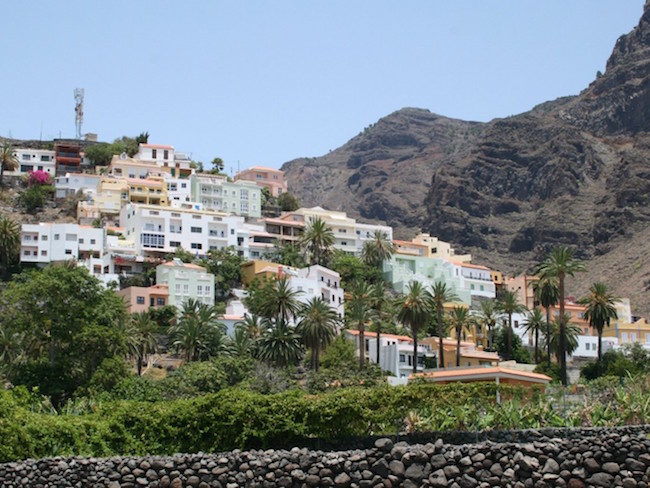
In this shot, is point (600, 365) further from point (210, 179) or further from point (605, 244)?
point (605, 244)

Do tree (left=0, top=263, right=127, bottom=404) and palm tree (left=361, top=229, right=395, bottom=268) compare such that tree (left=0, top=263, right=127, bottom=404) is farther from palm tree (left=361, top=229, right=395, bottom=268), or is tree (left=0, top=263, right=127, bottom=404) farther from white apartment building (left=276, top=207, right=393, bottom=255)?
white apartment building (left=276, top=207, right=393, bottom=255)

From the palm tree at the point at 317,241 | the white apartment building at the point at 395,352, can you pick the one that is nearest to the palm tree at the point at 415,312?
the white apartment building at the point at 395,352

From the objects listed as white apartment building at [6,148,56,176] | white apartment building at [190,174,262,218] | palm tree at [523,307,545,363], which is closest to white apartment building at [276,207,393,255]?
white apartment building at [190,174,262,218]

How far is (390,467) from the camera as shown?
2033 centimetres

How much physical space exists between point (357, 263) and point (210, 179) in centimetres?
2569

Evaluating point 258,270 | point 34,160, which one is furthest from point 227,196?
point 34,160

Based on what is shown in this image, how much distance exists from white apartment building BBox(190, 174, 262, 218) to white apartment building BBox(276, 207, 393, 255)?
13.1 ft

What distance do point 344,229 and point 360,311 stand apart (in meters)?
42.3

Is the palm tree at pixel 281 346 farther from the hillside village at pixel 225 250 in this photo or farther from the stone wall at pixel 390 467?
the stone wall at pixel 390 467

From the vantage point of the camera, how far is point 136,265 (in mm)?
104625

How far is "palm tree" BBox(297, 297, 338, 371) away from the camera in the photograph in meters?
81.7

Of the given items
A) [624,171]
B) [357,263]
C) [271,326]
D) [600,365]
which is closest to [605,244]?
[624,171]

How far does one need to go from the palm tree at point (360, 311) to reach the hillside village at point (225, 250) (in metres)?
1.01

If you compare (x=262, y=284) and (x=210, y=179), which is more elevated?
(x=210, y=179)
